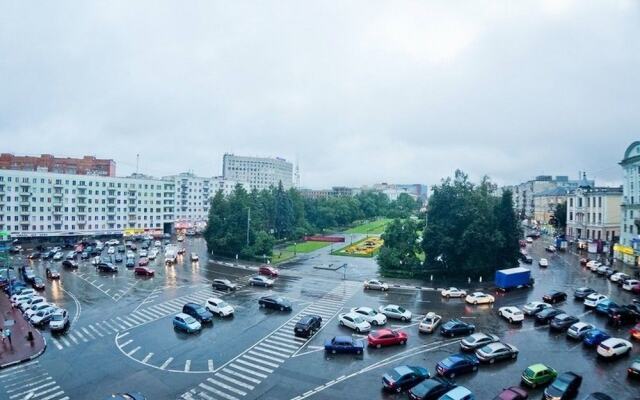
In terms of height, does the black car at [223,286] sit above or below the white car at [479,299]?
below

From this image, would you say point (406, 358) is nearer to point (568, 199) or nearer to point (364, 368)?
point (364, 368)

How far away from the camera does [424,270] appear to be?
6322 centimetres

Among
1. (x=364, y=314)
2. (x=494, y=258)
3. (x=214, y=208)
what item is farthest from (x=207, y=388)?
(x=214, y=208)

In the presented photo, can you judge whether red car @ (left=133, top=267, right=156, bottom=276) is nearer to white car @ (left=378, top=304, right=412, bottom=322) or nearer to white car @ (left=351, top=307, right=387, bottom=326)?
white car @ (left=351, top=307, right=387, bottom=326)

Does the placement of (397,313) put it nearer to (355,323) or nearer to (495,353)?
(355,323)

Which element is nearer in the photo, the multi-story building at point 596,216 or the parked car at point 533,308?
the parked car at point 533,308

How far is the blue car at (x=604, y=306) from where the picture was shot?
4184 centimetres

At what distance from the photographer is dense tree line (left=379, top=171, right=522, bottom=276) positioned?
200 feet

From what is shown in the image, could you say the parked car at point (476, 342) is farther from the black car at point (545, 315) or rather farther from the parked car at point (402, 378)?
the black car at point (545, 315)

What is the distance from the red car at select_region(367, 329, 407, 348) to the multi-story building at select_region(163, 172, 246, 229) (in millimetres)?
110409

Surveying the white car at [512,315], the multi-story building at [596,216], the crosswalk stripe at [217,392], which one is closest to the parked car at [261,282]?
the white car at [512,315]

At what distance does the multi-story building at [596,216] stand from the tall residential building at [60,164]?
450ft

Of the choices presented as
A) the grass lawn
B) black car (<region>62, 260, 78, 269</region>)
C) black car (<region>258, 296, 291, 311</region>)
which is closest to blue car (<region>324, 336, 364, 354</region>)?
black car (<region>258, 296, 291, 311</region>)

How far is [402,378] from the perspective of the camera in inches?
1029
